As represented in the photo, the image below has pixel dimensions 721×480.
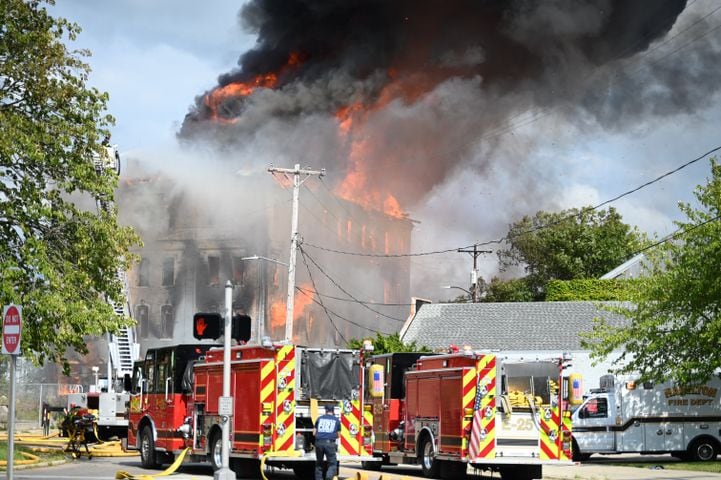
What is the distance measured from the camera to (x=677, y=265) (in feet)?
113

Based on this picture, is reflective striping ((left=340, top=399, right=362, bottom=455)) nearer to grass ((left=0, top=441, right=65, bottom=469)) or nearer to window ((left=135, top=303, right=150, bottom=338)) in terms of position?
grass ((left=0, top=441, right=65, bottom=469))

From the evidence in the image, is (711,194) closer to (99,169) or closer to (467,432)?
(467,432)

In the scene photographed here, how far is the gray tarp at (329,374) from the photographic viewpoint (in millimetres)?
22688

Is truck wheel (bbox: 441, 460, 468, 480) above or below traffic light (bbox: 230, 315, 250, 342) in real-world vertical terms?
below

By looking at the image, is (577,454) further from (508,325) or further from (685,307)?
(508,325)

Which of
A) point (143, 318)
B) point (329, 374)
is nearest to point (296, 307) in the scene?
point (143, 318)

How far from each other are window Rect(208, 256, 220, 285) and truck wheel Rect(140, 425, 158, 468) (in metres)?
54.1

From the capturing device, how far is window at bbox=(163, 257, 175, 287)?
3290 inches

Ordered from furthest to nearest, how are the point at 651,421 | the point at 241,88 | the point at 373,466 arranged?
the point at 241,88, the point at 651,421, the point at 373,466

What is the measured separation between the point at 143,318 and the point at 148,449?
60514 millimetres

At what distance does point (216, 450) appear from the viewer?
2334 centimetres

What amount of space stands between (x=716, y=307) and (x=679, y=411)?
3364mm

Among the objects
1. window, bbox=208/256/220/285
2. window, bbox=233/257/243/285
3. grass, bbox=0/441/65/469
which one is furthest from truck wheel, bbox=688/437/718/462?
window, bbox=208/256/220/285

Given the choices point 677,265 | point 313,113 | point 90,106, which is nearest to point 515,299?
point 313,113
